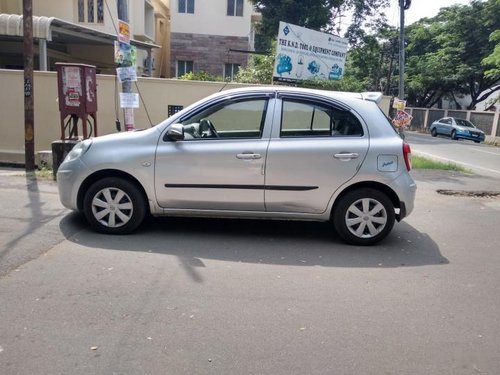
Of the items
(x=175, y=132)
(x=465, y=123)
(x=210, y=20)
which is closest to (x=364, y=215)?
(x=175, y=132)

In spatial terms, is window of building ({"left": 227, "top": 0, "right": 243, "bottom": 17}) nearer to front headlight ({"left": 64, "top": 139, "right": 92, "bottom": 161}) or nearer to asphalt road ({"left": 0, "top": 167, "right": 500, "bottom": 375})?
asphalt road ({"left": 0, "top": 167, "right": 500, "bottom": 375})

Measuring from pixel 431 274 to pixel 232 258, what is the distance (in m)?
1.98

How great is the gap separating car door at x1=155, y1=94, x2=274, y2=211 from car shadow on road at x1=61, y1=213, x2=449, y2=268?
40cm

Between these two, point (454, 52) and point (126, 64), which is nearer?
point (126, 64)

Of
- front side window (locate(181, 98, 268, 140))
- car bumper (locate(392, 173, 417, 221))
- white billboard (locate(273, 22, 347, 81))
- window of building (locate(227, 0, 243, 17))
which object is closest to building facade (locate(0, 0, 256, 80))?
window of building (locate(227, 0, 243, 17))

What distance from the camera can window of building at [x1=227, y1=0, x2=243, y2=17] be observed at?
26984 mm

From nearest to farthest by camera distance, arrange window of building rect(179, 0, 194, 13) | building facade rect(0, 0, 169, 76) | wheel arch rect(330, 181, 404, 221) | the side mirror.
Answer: the side mirror, wheel arch rect(330, 181, 404, 221), building facade rect(0, 0, 169, 76), window of building rect(179, 0, 194, 13)

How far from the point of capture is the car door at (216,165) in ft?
17.5

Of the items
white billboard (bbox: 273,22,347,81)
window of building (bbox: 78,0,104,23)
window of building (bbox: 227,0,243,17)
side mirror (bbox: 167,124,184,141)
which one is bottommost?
side mirror (bbox: 167,124,184,141)

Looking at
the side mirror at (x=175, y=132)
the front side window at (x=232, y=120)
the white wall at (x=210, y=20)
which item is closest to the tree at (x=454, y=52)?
the white wall at (x=210, y=20)

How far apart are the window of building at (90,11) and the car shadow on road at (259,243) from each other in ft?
62.5

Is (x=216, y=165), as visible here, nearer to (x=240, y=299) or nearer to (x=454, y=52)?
(x=240, y=299)

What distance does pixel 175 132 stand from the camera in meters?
5.27

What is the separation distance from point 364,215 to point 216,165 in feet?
5.76
